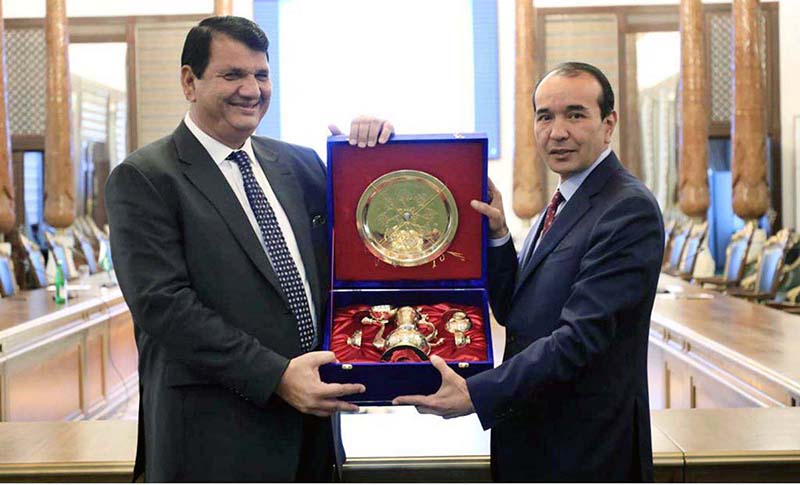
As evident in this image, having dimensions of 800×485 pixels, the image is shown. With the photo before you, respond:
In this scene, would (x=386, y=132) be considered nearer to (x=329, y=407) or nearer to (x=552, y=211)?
(x=552, y=211)

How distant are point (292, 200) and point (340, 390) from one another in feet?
1.70

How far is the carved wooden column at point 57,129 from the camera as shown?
9727 mm

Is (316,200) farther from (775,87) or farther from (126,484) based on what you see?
(775,87)

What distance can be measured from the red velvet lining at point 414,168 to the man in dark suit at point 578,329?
228 millimetres

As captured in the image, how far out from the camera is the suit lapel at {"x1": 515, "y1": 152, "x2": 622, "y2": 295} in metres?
2.07

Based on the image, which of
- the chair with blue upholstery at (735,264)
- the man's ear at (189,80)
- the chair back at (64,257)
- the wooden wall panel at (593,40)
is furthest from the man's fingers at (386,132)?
the wooden wall panel at (593,40)

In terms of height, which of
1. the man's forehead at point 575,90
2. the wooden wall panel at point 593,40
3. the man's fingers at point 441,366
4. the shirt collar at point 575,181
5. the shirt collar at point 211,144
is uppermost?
the wooden wall panel at point 593,40

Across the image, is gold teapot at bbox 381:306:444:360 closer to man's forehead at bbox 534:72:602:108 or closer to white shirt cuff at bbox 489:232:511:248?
white shirt cuff at bbox 489:232:511:248

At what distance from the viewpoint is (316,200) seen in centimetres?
230

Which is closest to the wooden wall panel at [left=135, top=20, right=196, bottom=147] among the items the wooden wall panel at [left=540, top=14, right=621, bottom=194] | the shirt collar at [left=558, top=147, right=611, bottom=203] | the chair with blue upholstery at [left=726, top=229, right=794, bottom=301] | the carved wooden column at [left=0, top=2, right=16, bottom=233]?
the carved wooden column at [left=0, top=2, right=16, bottom=233]

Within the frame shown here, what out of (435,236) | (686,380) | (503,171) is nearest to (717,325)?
(686,380)

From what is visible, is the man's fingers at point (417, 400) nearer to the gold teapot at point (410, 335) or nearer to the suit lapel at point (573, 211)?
the gold teapot at point (410, 335)

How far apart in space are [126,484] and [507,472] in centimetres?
96

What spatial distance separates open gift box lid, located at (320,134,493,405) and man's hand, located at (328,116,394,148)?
32 millimetres
